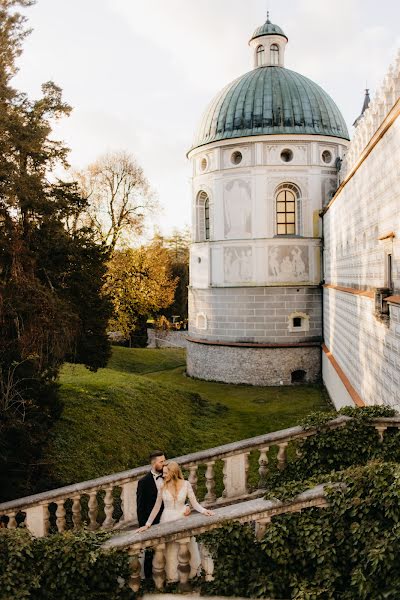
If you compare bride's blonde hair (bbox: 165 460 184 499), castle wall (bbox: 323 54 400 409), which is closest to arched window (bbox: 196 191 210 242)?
castle wall (bbox: 323 54 400 409)

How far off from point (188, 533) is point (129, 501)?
2.71 meters

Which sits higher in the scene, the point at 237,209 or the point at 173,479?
the point at 237,209

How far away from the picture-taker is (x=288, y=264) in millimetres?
24281

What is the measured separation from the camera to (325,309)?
74.5 ft

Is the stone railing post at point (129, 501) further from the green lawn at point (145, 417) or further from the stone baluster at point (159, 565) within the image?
the green lawn at point (145, 417)

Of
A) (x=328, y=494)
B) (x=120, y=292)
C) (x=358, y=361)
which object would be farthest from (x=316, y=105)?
(x=328, y=494)

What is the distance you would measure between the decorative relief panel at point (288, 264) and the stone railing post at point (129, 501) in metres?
17.0

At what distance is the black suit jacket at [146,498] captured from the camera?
21.3 ft

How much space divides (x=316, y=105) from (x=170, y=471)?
22051mm

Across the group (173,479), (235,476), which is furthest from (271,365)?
(173,479)

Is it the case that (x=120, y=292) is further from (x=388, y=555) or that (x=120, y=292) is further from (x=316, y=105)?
(x=388, y=555)

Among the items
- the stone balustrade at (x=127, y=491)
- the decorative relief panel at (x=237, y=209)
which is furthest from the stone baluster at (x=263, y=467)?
the decorative relief panel at (x=237, y=209)

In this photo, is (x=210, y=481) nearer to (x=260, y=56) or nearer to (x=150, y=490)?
(x=150, y=490)

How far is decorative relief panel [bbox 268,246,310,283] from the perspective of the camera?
24.2 meters
